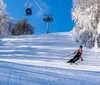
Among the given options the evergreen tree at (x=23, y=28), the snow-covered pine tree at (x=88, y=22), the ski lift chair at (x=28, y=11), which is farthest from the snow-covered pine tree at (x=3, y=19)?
the ski lift chair at (x=28, y=11)

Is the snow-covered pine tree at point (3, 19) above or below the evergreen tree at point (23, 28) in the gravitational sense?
above

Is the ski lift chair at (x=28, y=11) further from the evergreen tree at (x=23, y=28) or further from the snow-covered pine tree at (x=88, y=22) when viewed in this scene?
the evergreen tree at (x=23, y=28)

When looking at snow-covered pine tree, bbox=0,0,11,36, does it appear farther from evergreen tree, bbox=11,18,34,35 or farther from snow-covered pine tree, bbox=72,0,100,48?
snow-covered pine tree, bbox=72,0,100,48

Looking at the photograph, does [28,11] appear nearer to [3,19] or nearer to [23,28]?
[3,19]

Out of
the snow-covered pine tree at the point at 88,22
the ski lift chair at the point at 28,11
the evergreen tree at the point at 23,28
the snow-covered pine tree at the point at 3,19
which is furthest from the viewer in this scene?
the evergreen tree at the point at 23,28

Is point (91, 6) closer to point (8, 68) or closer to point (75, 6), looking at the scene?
point (75, 6)

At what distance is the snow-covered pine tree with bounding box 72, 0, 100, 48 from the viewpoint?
32.4 meters

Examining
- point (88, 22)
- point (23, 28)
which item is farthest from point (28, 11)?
point (23, 28)

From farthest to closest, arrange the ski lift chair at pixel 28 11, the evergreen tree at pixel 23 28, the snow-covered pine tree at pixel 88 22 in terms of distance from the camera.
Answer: the evergreen tree at pixel 23 28 → the ski lift chair at pixel 28 11 → the snow-covered pine tree at pixel 88 22

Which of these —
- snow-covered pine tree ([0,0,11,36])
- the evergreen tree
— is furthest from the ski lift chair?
the evergreen tree

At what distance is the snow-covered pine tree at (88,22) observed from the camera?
3244 centimetres

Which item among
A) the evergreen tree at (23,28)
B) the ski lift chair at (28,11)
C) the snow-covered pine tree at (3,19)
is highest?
the ski lift chair at (28,11)

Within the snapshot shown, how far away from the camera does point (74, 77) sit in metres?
12.5

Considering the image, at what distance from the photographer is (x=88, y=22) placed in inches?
1315
